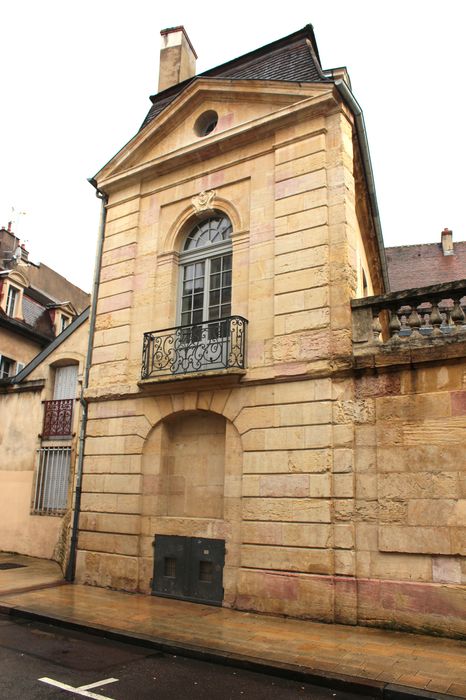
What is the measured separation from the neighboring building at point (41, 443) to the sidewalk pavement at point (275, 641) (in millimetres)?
3901

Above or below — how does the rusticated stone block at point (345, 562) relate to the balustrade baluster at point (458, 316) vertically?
below

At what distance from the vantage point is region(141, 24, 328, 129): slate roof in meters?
9.42

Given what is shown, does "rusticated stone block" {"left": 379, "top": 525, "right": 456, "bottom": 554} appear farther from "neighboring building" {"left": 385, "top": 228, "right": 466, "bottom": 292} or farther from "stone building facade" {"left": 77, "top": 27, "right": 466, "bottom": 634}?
"neighboring building" {"left": 385, "top": 228, "right": 466, "bottom": 292}

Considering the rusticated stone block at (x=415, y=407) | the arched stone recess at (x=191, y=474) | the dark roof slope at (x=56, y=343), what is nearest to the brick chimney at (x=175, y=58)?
the dark roof slope at (x=56, y=343)

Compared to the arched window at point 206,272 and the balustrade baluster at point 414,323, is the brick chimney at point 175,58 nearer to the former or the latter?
the arched window at point 206,272

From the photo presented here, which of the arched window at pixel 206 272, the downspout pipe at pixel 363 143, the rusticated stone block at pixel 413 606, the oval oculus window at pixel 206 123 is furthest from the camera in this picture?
the oval oculus window at pixel 206 123

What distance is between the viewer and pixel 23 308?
19.0m

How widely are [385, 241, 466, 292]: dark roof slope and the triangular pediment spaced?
11358 mm

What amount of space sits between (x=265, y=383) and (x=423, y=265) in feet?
48.2

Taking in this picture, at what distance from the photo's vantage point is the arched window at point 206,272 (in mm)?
9328

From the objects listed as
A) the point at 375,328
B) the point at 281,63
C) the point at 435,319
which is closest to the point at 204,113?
the point at 281,63

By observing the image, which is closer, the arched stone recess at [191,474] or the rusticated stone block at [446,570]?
the rusticated stone block at [446,570]

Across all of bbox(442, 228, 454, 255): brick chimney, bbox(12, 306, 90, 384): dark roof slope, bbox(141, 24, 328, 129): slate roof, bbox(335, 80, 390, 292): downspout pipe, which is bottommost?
bbox(12, 306, 90, 384): dark roof slope

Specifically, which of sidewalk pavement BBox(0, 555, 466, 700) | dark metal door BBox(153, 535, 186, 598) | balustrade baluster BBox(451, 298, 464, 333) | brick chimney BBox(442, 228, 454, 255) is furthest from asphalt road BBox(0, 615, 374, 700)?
brick chimney BBox(442, 228, 454, 255)
